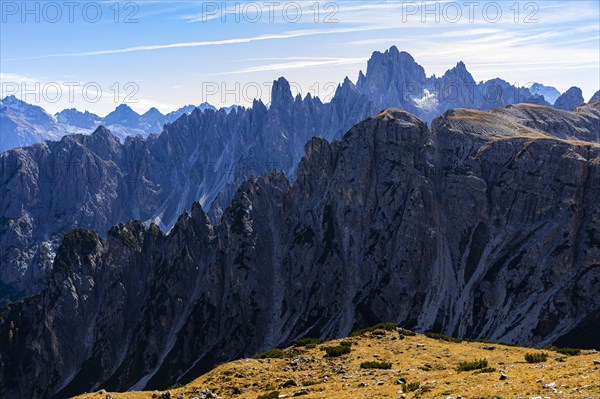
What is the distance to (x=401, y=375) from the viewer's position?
156ft

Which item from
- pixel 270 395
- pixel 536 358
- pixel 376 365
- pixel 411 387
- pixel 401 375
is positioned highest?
pixel 411 387

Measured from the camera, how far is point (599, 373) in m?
35.6

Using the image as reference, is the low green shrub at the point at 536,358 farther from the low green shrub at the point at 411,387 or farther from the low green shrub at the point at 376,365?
the low green shrub at the point at 411,387

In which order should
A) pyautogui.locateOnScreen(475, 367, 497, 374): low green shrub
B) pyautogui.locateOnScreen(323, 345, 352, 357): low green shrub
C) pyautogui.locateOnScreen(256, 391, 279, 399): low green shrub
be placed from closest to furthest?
1. pyautogui.locateOnScreen(475, 367, 497, 374): low green shrub
2. pyautogui.locateOnScreen(256, 391, 279, 399): low green shrub
3. pyautogui.locateOnScreen(323, 345, 352, 357): low green shrub

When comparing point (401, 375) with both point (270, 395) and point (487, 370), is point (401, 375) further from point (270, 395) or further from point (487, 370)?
point (270, 395)

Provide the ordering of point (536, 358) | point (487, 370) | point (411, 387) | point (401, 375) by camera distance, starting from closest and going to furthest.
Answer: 1. point (411, 387)
2. point (487, 370)
3. point (401, 375)
4. point (536, 358)

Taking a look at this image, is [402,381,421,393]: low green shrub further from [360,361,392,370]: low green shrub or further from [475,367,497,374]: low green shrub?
[360,361,392,370]: low green shrub

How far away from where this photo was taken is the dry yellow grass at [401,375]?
35125mm

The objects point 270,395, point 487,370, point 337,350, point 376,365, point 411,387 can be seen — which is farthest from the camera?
point 337,350

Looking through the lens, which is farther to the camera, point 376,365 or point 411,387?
point 376,365

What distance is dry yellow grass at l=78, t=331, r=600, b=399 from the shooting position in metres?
35.1

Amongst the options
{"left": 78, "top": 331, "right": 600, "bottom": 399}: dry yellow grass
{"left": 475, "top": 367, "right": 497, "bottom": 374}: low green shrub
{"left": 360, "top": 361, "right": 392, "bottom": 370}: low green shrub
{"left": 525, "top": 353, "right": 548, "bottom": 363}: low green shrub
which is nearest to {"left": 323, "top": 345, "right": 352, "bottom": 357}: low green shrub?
{"left": 78, "top": 331, "right": 600, "bottom": 399}: dry yellow grass

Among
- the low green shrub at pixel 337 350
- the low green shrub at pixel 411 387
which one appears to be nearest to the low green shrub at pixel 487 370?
the low green shrub at pixel 411 387

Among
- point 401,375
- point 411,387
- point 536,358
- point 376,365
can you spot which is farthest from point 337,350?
point 411,387
